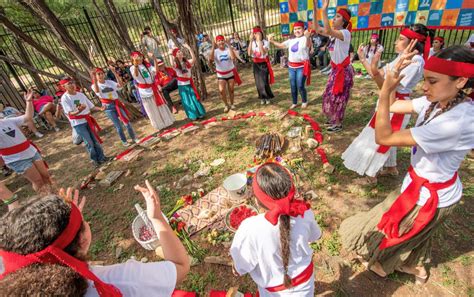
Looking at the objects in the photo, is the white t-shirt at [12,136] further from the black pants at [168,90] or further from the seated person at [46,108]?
the seated person at [46,108]

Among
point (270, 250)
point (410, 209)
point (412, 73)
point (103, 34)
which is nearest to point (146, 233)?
point (270, 250)

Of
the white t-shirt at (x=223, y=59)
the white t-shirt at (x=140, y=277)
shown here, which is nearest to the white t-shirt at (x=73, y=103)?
the white t-shirt at (x=223, y=59)

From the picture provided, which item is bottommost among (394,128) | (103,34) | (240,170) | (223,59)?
(240,170)

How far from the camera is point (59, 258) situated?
3.38 ft

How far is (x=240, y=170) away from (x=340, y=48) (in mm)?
2893

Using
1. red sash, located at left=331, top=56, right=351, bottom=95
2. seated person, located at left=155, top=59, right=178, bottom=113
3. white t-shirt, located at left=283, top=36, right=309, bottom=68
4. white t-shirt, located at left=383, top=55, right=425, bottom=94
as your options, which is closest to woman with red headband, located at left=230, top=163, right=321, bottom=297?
white t-shirt, located at left=383, top=55, right=425, bottom=94

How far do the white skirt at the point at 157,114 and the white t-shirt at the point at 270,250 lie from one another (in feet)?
17.9

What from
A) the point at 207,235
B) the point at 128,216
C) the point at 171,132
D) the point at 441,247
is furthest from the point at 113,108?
the point at 441,247

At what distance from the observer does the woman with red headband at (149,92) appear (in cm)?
599

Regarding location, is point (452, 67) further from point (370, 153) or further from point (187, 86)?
point (187, 86)

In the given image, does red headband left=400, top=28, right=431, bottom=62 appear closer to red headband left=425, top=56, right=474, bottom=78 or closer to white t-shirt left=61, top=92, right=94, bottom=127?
red headband left=425, top=56, right=474, bottom=78

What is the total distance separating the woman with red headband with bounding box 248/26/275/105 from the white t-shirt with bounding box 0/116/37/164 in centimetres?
531

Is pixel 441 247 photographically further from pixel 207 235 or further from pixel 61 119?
pixel 61 119

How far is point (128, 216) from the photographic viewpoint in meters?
4.22
